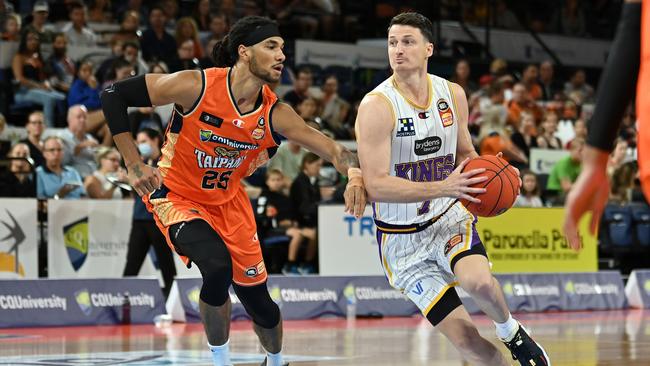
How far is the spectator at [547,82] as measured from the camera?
21.8 meters

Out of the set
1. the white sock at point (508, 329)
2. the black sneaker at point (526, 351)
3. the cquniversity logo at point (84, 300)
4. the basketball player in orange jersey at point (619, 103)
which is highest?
the basketball player in orange jersey at point (619, 103)

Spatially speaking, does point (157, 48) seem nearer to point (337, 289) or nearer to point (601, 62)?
point (337, 289)

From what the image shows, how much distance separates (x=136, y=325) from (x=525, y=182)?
5921mm

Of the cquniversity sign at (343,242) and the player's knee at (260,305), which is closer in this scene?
the player's knee at (260,305)

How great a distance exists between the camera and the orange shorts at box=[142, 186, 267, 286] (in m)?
6.85

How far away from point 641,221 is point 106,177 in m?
7.88

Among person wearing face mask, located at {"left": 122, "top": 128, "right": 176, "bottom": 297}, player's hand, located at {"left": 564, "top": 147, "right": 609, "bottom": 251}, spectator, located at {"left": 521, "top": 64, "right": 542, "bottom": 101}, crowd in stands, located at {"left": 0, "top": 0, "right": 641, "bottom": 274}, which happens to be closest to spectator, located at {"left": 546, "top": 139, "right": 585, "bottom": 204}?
crowd in stands, located at {"left": 0, "top": 0, "right": 641, "bottom": 274}

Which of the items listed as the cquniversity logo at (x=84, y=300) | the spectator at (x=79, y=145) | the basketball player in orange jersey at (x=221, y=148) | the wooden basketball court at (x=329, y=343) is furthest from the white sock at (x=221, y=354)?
the spectator at (x=79, y=145)

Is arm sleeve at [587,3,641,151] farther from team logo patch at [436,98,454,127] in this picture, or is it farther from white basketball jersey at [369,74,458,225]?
team logo patch at [436,98,454,127]

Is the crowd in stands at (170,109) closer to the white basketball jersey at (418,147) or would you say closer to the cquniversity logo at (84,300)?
the cquniversity logo at (84,300)

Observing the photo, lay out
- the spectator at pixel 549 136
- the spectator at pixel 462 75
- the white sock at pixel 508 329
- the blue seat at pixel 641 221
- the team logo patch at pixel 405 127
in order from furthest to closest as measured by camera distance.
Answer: the spectator at pixel 462 75
the spectator at pixel 549 136
the blue seat at pixel 641 221
the team logo patch at pixel 405 127
the white sock at pixel 508 329

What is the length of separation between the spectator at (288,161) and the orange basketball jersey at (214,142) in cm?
831

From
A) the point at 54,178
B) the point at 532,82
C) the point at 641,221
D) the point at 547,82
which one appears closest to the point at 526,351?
the point at 54,178

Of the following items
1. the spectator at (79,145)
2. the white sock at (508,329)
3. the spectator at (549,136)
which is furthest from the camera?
the spectator at (549,136)
